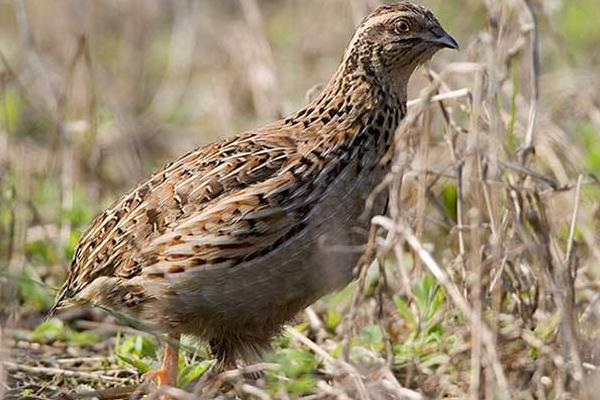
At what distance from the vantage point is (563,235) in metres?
6.43

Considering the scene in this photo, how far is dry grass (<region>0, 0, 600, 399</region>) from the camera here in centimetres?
471

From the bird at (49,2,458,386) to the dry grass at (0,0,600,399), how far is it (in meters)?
0.15

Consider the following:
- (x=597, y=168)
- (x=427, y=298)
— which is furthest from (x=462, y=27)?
(x=427, y=298)

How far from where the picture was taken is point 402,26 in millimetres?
5207

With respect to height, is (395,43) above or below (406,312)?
above

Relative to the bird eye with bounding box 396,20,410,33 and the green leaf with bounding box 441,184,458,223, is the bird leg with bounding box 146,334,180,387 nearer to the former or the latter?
the bird eye with bounding box 396,20,410,33

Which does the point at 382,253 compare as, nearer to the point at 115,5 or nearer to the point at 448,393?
the point at 448,393

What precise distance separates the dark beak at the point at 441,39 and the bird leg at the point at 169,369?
4.88 ft

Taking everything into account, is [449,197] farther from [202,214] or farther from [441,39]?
[202,214]

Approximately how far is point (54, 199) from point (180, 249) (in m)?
2.66

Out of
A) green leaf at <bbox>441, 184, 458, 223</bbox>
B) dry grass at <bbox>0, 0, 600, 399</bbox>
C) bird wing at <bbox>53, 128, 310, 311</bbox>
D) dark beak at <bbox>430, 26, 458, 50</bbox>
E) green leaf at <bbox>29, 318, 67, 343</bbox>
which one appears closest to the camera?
dry grass at <bbox>0, 0, 600, 399</bbox>

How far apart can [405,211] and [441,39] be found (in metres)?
0.69

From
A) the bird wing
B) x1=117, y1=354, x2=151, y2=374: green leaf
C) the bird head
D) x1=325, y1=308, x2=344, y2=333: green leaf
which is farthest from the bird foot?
the bird head

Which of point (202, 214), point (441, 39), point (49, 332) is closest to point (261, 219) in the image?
point (202, 214)
